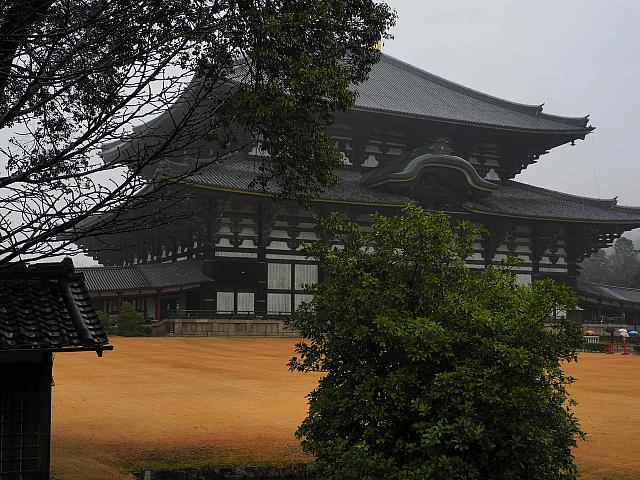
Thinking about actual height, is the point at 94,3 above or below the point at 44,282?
above

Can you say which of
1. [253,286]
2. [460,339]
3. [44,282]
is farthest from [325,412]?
[253,286]

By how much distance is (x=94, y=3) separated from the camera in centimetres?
786

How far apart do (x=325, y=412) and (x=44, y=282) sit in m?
3.57

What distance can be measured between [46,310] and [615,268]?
9372cm

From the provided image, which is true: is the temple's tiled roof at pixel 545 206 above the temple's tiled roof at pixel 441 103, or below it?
below

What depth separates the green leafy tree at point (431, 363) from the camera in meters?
6.88

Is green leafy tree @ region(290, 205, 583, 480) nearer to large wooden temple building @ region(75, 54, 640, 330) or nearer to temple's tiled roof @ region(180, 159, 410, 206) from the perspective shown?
large wooden temple building @ region(75, 54, 640, 330)

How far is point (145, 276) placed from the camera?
32781mm

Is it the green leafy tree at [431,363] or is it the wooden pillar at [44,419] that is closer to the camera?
the green leafy tree at [431,363]

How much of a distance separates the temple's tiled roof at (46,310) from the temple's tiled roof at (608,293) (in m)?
37.4

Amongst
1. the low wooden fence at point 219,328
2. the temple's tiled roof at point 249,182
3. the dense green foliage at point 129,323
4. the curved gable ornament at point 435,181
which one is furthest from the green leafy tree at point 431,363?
the curved gable ornament at point 435,181

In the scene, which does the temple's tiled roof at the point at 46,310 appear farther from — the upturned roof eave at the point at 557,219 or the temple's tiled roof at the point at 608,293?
the temple's tiled roof at the point at 608,293

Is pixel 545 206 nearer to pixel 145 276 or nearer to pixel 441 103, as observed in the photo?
pixel 441 103

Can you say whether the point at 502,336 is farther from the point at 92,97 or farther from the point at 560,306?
the point at 92,97
